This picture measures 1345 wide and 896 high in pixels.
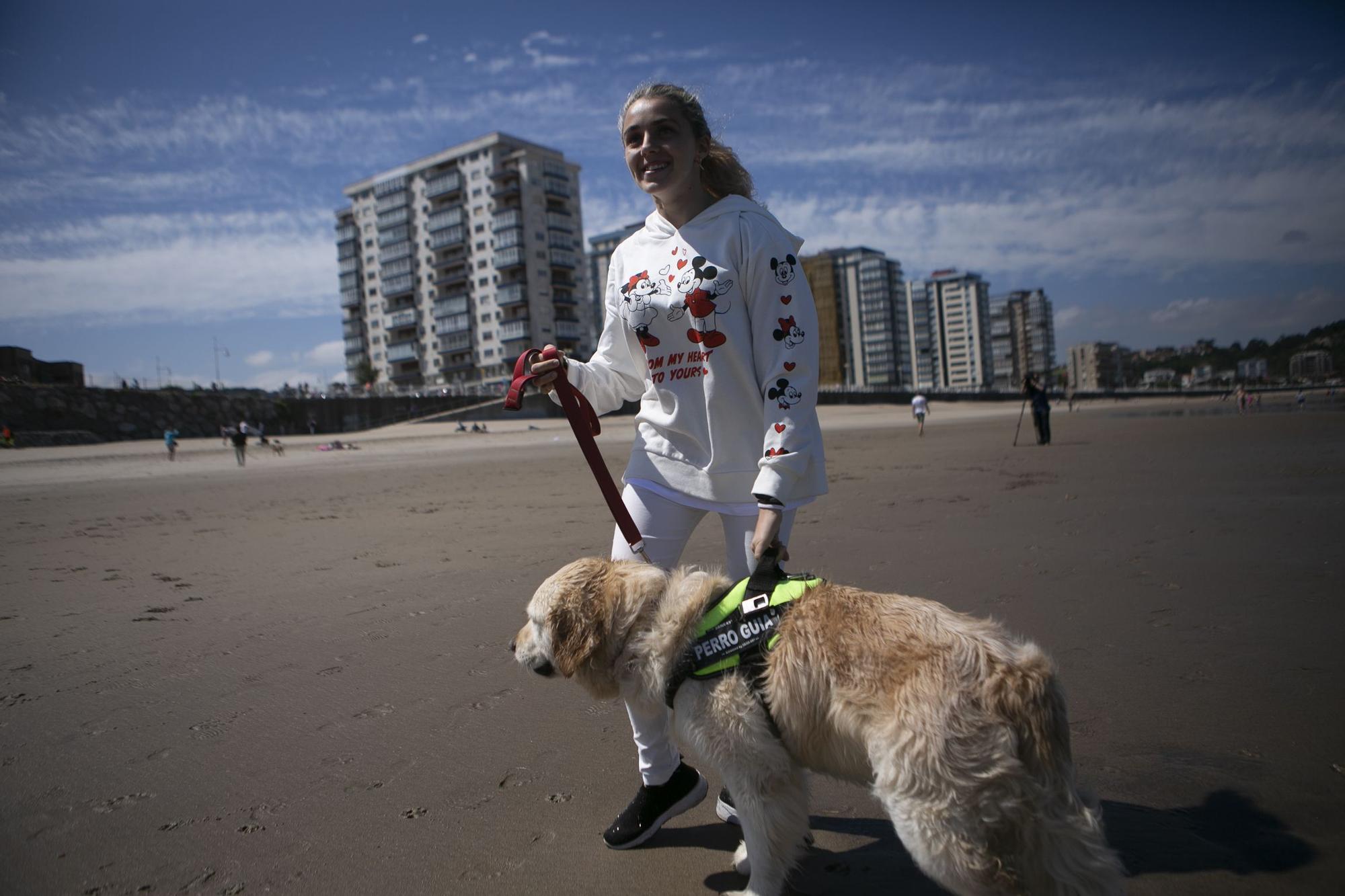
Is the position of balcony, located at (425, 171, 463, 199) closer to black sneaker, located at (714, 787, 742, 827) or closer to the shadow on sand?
black sneaker, located at (714, 787, 742, 827)

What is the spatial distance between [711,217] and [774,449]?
101 cm

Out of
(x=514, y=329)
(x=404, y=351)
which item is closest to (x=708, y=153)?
(x=514, y=329)

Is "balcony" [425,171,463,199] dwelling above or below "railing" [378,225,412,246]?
above

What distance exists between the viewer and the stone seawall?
1608 inches

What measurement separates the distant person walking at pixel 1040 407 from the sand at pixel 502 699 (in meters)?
10.7

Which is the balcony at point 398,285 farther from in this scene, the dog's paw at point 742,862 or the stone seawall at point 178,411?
the dog's paw at point 742,862

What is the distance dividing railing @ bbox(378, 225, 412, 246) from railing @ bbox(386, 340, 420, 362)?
15.8m

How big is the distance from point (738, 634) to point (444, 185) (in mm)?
117899

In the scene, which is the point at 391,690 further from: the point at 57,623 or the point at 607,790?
the point at 57,623

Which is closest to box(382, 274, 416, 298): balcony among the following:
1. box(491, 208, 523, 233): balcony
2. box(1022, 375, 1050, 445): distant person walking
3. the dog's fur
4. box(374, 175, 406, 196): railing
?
box(374, 175, 406, 196): railing

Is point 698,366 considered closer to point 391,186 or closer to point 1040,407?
point 1040,407

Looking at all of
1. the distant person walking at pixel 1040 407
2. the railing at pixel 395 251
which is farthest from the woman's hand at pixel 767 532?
the railing at pixel 395 251

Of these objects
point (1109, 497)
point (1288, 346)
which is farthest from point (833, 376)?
point (1109, 497)

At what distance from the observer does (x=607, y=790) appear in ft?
10.8
